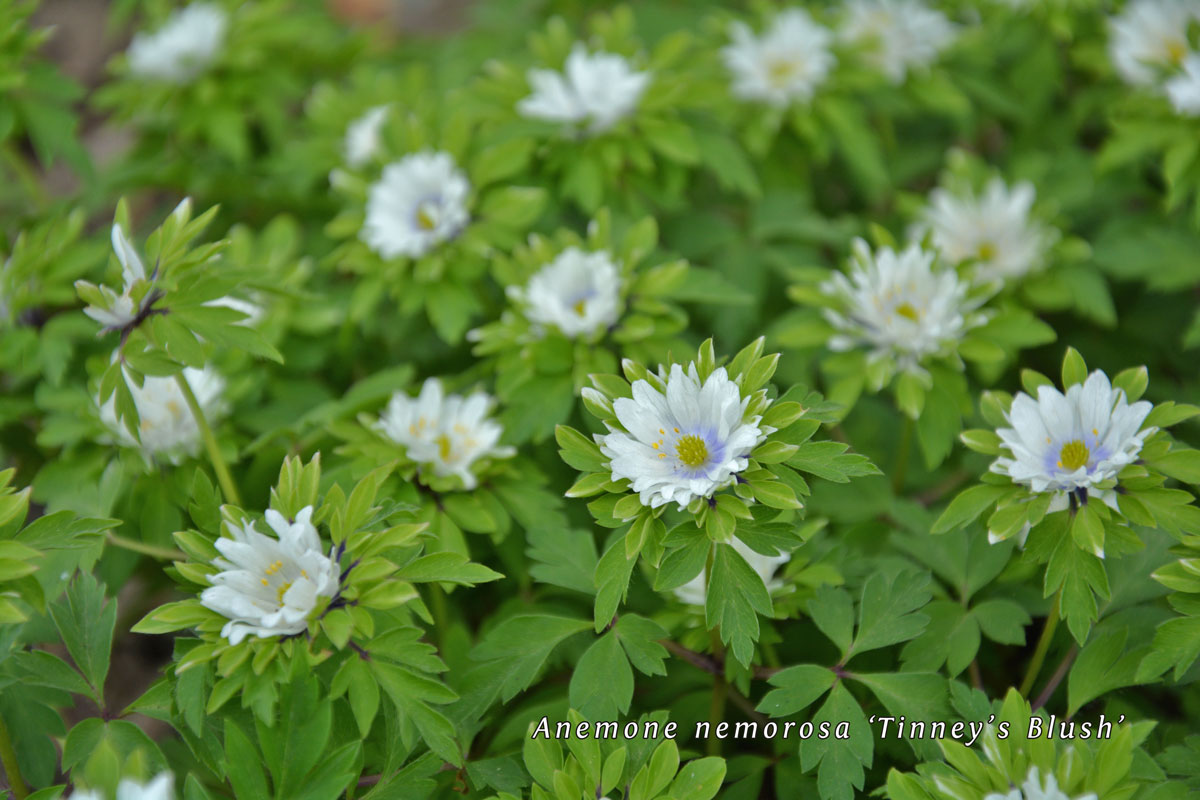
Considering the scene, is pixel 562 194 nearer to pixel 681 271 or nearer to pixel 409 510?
pixel 681 271

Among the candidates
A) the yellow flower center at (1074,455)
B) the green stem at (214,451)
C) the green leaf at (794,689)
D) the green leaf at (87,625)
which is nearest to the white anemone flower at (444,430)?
the green stem at (214,451)

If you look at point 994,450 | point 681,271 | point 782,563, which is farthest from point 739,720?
point 681,271

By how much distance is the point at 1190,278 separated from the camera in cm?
304

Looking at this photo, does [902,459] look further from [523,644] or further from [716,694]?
[523,644]

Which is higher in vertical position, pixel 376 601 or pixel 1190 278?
pixel 1190 278

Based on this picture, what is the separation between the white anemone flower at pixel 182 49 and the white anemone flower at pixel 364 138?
0.69 meters

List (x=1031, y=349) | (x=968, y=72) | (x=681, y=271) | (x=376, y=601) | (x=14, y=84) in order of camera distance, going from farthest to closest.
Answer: (x=968, y=72), (x=1031, y=349), (x=14, y=84), (x=681, y=271), (x=376, y=601)

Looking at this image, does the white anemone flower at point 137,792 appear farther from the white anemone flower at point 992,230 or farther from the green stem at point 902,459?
the white anemone flower at point 992,230

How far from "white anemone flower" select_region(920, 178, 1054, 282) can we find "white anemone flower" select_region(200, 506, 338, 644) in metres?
2.26

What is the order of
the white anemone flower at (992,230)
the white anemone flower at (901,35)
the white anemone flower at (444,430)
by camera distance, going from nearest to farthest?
the white anemone flower at (444,430) → the white anemone flower at (992,230) → the white anemone flower at (901,35)

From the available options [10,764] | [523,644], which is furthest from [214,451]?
[523,644]

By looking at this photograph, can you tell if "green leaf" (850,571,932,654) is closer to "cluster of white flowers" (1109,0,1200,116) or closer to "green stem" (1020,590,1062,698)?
"green stem" (1020,590,1062,698)

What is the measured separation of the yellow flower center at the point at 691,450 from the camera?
1.97m

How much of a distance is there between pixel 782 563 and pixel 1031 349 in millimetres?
1752
